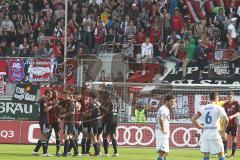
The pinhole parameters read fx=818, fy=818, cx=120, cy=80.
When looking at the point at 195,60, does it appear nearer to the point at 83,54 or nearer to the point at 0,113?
the point at 83,54

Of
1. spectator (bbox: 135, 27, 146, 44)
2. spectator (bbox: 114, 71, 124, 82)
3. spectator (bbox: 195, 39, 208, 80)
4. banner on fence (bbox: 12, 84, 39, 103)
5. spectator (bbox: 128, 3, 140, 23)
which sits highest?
spectator (bbox: 128, 3, 140, 23)

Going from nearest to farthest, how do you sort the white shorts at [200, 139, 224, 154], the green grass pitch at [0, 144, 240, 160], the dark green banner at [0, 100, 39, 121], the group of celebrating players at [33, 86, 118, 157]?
the white shorts at [200, 139, 224, 154] < the green grass pitch at [0, 144, 240, 160] < the group of celebrating players at [33, 86, 118, 157] < the dark green banner at [0, 100, 39, 121]

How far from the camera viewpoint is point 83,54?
37.4 meters

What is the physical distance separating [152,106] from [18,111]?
18.8ft

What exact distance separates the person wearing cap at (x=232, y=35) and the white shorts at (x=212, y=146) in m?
16.2

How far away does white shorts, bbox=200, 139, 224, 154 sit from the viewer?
2066cm

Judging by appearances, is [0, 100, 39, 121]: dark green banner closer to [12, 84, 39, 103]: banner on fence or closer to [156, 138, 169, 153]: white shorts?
[12, 84, 39, 103]: banner on fence

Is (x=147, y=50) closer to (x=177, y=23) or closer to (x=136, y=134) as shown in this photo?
(x=177, y=23)

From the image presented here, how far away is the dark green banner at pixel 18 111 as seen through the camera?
3422cm

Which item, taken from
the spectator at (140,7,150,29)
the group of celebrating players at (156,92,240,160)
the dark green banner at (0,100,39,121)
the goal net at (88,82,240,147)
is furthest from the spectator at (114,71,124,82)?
the group of celebrating players at (156,92,240,160)

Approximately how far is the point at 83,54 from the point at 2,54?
13.4 feet

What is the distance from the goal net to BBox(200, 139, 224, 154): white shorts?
10.4 metres

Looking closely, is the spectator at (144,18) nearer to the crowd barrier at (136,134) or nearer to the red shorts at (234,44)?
the red shorts at (234,44)

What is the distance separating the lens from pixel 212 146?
816 inches
